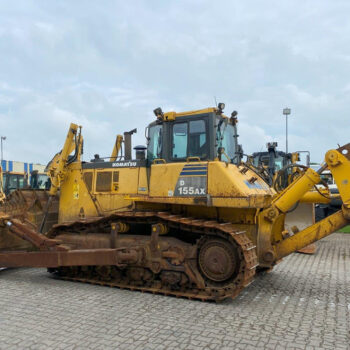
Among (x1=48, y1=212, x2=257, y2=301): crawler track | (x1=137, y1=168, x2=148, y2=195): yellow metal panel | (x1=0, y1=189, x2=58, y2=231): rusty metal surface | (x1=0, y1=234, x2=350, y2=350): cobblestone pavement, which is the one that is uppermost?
(x1=137, y1=168, x2=148, y2=195): yellow metal panel

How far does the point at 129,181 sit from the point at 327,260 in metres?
6.01

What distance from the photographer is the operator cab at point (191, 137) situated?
7.02 m

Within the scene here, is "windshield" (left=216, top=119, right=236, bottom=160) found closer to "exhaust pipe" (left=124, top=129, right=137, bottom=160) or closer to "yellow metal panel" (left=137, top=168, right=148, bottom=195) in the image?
"yellow metal panel" (left=137, top=168, right=148, bottom=195)

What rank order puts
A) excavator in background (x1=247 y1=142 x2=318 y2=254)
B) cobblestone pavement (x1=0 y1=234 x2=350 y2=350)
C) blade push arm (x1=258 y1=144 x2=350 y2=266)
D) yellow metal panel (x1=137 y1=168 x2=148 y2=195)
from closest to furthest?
cobblestone pavement (x1=0 y1=234 x2=350 y2=350)
blade push arm (x1=258 y1=144 x2=350 y2=266)
yellow metal panel (x1=137 y1=168 x2=148 y2=195)
excavator in background (x1=247 y1=142 x2=318 y2=254)

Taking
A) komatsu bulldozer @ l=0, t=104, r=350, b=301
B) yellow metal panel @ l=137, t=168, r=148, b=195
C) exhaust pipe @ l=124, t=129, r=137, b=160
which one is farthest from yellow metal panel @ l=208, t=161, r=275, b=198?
exhaust pipe @ l=124, t=129, r=137, b=160

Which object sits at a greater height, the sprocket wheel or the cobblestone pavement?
the sprocket wheel

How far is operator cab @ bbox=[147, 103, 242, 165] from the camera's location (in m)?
7.02

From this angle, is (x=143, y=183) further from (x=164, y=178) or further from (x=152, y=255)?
(x=152, y=255)

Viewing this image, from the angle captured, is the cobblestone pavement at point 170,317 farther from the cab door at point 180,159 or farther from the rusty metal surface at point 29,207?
the cab door at point 180,159

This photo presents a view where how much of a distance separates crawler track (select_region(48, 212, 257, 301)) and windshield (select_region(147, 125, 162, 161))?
4.19 ft

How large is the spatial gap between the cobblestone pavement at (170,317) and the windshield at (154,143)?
2697mm

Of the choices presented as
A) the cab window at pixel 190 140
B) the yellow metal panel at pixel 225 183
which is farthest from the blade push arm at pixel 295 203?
the cab window at pixel 190 140

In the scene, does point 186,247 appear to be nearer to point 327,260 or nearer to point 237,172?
point 237,172

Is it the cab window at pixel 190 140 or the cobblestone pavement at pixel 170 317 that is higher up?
the cab window at pixel 190 140
